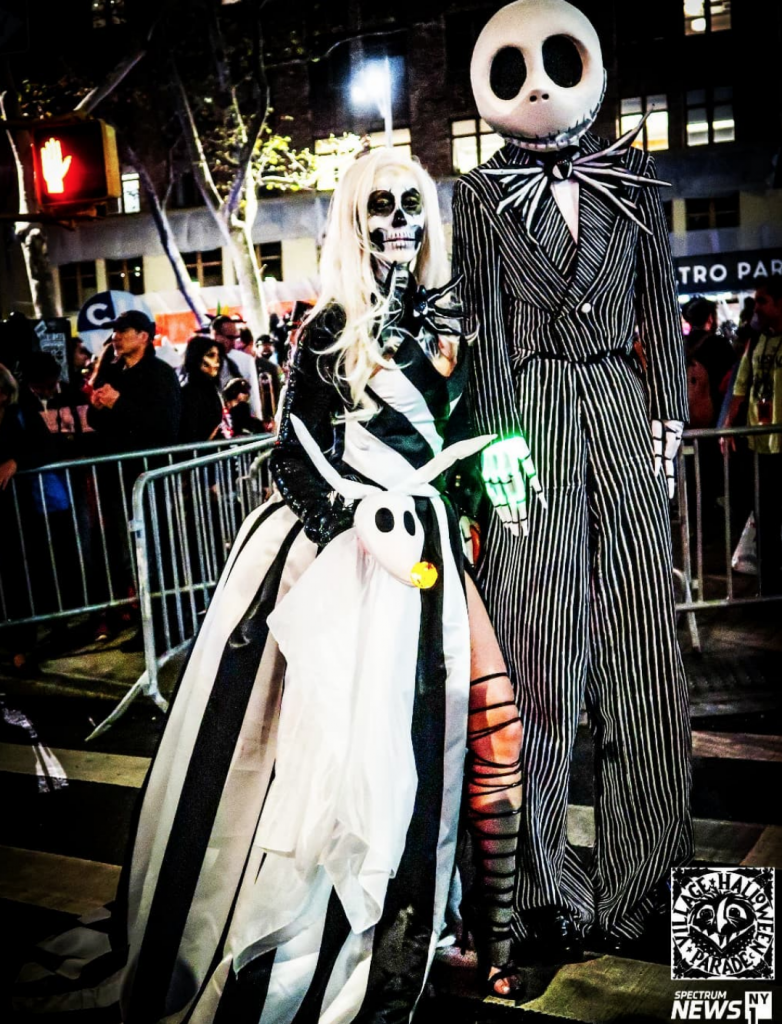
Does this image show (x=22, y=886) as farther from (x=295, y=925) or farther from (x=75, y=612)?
(x=75, y=612)

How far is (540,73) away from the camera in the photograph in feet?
9.64

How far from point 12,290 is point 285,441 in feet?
70.8

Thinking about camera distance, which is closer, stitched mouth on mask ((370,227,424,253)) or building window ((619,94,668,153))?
stitched mouth on mask ((370,227,424,253))

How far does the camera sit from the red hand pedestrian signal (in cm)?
1119

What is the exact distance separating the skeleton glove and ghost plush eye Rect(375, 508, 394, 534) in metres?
0.78

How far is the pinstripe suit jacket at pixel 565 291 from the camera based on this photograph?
9.87 ft

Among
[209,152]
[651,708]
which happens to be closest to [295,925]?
[651,708]

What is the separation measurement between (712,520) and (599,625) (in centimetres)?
751

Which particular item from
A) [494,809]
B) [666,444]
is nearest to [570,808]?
[494,809]

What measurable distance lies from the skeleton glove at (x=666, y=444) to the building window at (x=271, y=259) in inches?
1123

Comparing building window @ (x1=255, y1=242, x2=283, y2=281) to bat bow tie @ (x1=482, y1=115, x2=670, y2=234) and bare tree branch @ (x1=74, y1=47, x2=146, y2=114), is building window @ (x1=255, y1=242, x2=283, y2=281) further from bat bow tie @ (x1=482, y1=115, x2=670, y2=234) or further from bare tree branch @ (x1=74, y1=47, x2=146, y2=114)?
bat bow tie @ (x1=482, y1=115, x2=670, y2=234)

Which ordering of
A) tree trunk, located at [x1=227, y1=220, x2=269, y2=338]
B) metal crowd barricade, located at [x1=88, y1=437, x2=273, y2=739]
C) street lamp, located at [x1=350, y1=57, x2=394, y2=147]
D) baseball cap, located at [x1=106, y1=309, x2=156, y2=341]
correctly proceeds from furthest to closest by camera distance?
street lamp, located at [x1=350, y1=57, x2=394, y2=147] < tree trunk, located at [x1=227, y1=220, x2=269, y2=338] < baseball cap, located at [x1=106, y1=309, x2=156, y2=341] < metal crowd barricade, located at [x1=88, y1=437, x2=273, y2=739]

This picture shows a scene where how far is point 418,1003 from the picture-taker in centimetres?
294

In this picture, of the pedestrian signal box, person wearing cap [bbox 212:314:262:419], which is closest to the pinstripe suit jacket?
person wearing cap [bbox 212:314:262:419]
